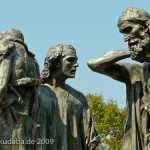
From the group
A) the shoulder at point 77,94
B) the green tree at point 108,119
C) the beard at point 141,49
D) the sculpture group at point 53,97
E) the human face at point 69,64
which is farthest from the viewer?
the green tree at point 108,119

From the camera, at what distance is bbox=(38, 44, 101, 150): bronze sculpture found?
1445cm

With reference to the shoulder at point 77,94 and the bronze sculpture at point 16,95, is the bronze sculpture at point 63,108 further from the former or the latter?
the bronze sculpture at point 16,95

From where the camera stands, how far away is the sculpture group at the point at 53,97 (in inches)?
516

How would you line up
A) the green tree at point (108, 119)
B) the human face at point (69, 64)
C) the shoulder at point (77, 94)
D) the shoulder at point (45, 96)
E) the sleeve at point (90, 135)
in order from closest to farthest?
1. the shoulder at point (45, 96)
2. the sleeve at point (90, 135)
3. the human face at point (69, 64)
4. the shoulder at point (77, 94)
5. the green tree at point (108, 119)

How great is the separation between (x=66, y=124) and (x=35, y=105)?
105 centimetres

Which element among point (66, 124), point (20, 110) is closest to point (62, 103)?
point (66, 124)

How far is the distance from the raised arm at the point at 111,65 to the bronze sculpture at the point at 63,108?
1491mm

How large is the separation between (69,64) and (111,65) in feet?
5.54

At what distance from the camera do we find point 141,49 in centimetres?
1292

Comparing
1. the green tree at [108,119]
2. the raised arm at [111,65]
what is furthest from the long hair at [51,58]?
the green tree at [108,119]

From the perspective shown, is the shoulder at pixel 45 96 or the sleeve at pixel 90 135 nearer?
the shoulder at pixel 45 96

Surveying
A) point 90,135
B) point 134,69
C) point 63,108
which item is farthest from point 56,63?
point 134,69

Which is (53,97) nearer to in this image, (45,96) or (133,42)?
(45,96)

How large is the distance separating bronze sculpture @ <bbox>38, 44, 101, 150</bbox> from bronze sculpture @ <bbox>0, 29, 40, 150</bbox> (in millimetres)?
661
